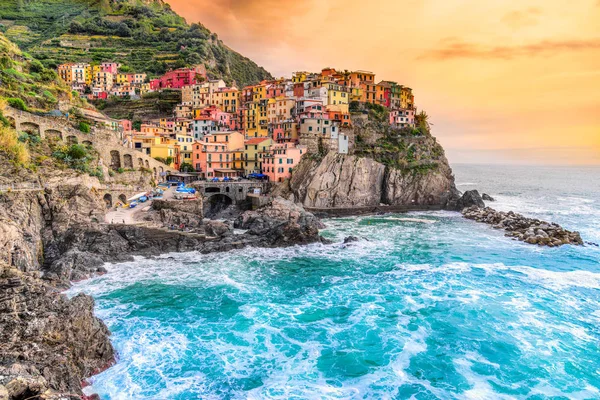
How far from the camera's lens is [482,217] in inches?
2324

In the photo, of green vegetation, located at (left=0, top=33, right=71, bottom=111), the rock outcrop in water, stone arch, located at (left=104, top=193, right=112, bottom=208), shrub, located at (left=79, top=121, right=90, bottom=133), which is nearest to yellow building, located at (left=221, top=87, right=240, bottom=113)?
green vegetation, located at (left=0, top=33, right=71, bottom=111)

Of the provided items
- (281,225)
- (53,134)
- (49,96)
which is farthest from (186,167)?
(281,225)

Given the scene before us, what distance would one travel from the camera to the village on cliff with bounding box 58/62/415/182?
66.8 meters

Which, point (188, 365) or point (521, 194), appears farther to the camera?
point (521, 194)

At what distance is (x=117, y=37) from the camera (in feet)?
458

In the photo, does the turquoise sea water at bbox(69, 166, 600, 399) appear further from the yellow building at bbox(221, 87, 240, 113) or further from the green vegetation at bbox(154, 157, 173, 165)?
the yellow building at bbox(221, 87, 240, 113)

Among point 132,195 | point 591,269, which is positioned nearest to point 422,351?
point 591,269

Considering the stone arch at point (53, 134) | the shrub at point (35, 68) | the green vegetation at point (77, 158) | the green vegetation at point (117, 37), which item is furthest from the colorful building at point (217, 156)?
the green vegetation at point (117, 37)

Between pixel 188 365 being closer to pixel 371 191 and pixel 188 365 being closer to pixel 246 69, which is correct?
pixel 371 191

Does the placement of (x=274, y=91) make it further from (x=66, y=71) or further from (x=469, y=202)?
(x=66, y=71)

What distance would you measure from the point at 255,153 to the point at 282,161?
695 centimetres

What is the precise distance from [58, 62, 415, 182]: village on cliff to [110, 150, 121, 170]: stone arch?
6.94 metres

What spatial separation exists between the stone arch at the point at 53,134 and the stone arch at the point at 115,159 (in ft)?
24.5

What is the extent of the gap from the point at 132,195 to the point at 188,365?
111 ft
